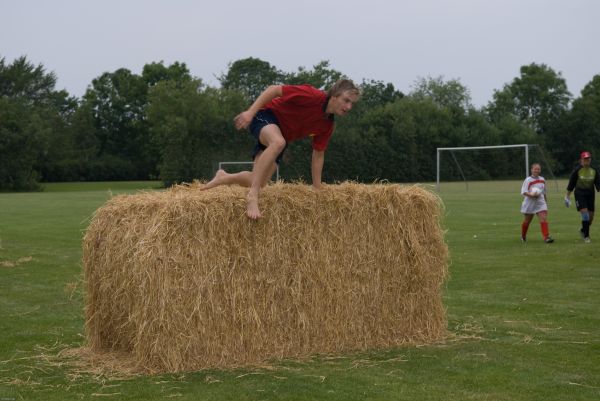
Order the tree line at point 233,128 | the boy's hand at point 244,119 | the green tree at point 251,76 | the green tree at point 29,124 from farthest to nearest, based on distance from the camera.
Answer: the green tree at point 251,76 → the green tree at point 29,124 → the tree line at point 233,128 → the boy's hand at point 244,119

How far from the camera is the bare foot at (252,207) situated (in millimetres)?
6465

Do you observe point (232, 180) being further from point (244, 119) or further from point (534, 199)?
point (534, 199)

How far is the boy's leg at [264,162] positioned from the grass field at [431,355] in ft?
4.37

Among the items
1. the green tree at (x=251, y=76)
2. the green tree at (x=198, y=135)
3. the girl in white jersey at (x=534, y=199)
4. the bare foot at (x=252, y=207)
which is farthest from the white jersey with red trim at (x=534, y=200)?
the green tree at (x=251, y=76)

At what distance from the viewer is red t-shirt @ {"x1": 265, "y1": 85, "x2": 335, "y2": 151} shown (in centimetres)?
716

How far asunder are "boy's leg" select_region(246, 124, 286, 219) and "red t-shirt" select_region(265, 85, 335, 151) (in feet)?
0.59

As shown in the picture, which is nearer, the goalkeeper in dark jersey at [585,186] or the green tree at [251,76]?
the goalkeeper in dark jersey at [585,186]

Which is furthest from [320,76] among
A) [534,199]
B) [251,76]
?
[534,199]

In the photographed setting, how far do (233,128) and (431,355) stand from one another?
164ft

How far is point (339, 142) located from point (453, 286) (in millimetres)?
42975

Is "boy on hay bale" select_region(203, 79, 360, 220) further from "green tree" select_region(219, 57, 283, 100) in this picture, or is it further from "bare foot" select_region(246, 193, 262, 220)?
"green tree" select_region(219, 57, 283, 100)

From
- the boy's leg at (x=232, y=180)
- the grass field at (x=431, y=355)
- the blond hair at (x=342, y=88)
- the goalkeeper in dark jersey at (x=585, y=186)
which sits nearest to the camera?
the grass field at (x=431, y=355)

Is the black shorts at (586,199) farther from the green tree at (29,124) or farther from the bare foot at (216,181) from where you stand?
the green tree at (29,124)

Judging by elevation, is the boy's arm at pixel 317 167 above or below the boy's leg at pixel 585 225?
above
